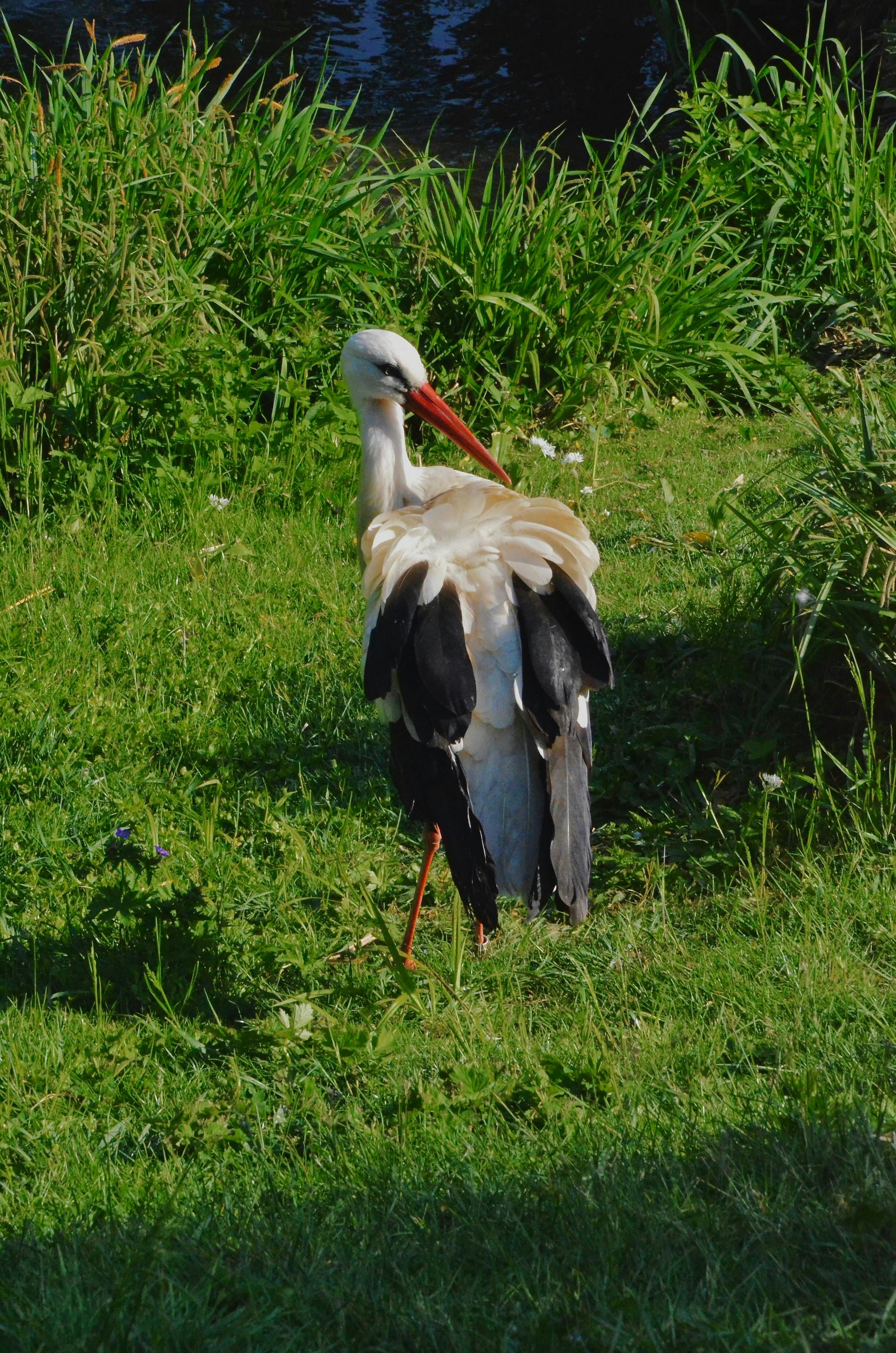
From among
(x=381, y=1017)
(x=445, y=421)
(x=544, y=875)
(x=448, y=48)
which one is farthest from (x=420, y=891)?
(x=448, y=48)

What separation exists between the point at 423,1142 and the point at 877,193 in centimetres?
577

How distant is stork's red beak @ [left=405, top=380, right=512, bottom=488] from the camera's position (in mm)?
3852

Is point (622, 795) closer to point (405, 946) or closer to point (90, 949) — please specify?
point (405, 946)

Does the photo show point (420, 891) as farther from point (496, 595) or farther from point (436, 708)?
point (496, 595)

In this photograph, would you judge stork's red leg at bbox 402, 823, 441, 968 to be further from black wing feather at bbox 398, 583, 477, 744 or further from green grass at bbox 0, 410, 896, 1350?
black wing feather at bbox 398, 583, 477, 744

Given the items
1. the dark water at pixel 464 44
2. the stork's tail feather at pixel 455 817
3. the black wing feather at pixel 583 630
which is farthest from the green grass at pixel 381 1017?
the dark water at pixel 464 44

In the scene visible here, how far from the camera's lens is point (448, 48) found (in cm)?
1267

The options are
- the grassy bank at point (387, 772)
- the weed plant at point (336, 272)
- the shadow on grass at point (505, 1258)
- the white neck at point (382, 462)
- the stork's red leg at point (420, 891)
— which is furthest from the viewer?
the weed plant at point (336, 272)

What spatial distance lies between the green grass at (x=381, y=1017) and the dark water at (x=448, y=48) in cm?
718

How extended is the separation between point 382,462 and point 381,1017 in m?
1.60

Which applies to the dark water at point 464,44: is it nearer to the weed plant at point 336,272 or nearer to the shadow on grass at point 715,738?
the weed plant at point 336,272

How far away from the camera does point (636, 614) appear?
173 inches

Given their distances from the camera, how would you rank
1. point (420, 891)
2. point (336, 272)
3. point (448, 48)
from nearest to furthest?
1. point (420, 891)
2. point (336, 272)
3. point (448, 48)

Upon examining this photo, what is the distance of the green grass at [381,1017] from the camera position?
2.02 meters
